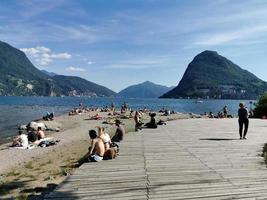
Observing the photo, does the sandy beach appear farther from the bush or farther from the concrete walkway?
the bush

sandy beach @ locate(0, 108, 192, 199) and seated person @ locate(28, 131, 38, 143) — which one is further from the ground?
seated person @ locate(28, 131, 38, 143)

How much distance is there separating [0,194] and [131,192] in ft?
20.2

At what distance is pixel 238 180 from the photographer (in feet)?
37.7

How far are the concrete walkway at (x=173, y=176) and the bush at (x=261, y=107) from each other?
3151 cm

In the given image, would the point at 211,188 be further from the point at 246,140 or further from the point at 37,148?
the point at 37,148

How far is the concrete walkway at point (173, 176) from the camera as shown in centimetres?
1020

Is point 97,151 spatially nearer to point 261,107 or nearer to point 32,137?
point 32,137

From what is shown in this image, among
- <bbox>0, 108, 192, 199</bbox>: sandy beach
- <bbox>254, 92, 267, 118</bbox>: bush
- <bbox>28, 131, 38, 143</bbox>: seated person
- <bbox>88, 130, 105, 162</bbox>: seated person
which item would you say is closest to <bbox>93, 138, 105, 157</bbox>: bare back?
<bbox>88, 130, 105, 162</bbox>: seated person

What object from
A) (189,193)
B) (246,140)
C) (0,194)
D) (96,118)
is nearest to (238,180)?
(189,193)

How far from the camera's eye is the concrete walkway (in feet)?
33.4

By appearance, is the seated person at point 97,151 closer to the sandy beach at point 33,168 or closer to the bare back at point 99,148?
the bare back at point 99,148

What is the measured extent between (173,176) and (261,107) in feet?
129

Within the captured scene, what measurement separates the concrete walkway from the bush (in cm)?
3151

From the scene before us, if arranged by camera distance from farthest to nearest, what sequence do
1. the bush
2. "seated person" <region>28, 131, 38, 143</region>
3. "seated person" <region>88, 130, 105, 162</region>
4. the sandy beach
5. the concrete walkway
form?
the bush → "seated person" <region>28, 131, 38, 143</region> → the sandy beach → "seated person" <region>88, 130, 105, 162</region> → the concrete walkway
